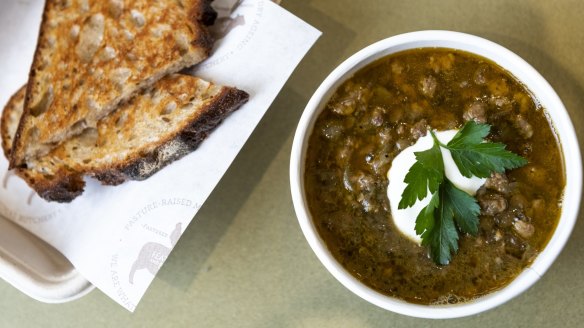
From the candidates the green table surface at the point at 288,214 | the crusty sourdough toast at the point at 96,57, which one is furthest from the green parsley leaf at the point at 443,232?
the crusty sourdough toast at the point at 96,57

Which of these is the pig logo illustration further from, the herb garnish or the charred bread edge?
the herb garnish

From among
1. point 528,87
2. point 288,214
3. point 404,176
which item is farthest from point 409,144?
point 288,214

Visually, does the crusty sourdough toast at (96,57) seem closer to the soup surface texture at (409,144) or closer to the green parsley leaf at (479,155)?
the soup surface texture at (409,144)

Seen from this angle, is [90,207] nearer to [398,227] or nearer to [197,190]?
[197,190]

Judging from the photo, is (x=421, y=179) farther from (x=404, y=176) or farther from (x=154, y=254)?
(x=154, y=254)

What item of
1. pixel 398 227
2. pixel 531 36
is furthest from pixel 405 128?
pixel 531 36

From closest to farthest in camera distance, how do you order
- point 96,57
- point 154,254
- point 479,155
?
1. point 479,155
2. point 154,254
3. point 96,57

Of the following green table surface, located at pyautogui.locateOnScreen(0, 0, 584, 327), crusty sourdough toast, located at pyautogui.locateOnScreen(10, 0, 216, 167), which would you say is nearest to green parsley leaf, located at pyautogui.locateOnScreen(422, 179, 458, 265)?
green table surface, located at pyautogui.locateOnScreen(0, 0, 584, 327)
